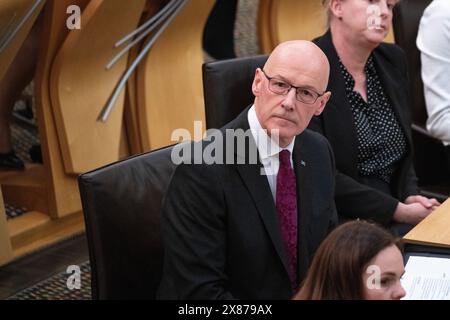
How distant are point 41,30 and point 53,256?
84 centimetres

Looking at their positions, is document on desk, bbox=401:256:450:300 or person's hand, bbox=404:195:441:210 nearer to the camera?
document on desk, bbox=401:256:450:300

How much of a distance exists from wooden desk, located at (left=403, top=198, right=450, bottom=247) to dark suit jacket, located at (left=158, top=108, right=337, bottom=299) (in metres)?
0.23

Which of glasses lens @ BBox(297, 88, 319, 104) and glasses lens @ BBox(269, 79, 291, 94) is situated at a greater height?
glasses lens @ BBox(269, 79, 291, 94)

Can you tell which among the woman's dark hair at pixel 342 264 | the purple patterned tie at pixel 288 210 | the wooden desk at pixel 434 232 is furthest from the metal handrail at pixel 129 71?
the woman's dark hair at pixel 342 264

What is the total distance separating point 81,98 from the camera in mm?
3229

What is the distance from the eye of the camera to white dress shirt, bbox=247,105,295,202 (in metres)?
1.95

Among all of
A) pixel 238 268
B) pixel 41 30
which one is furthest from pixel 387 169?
pixel 41 30

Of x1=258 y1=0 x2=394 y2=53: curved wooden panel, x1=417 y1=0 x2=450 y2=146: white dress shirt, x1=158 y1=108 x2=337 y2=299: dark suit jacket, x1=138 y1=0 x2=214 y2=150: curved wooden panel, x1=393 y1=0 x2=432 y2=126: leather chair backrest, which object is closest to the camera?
x1=158 y1=108 x2=337 y2=299: dark suit jacket

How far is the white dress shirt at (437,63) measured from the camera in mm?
2842

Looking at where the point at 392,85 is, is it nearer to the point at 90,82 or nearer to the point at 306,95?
the point at 306,95

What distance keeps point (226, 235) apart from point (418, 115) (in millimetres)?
1399

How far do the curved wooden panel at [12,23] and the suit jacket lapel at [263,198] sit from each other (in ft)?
3.61

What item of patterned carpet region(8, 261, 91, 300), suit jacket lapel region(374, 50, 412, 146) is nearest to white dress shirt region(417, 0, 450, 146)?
suit jacket lapel region(374, 50, 412, 146)

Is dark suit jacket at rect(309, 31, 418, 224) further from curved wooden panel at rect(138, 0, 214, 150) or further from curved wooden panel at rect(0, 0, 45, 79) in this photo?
curved wooden panel at rect(138, 0, 214, 150)
